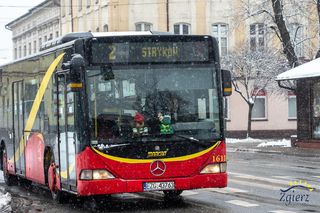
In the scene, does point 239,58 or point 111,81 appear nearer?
point 111,81

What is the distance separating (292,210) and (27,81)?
6.68m

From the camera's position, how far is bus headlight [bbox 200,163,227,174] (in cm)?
1198

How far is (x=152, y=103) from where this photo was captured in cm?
1177

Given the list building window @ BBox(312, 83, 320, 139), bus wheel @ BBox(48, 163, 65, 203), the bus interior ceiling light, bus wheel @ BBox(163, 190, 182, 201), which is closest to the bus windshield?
the bus interior ceiling light

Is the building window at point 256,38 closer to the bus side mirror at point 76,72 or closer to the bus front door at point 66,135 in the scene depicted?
the bus front door at point 66,135

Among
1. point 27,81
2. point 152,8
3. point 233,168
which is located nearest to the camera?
point 27,81

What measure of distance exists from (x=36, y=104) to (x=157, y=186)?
4.06 metres

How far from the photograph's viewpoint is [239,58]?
1735 inches

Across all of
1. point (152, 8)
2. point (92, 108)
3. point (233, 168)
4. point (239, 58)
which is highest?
point (152, 8)

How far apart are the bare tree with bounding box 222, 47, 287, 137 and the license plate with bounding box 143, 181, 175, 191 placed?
31358mm

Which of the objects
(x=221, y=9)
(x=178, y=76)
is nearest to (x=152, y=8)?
(x=221, y=9)

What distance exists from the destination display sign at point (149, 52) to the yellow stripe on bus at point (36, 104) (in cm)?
116

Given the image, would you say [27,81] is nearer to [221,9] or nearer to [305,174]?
[305,174]

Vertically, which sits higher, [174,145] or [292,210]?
[174,145]
